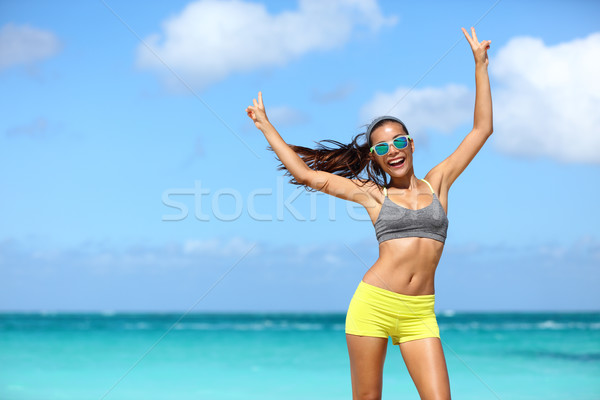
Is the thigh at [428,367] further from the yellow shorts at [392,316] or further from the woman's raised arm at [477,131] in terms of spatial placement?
the woman's raised arm at [477,131]

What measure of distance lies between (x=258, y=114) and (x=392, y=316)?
5.04 feet

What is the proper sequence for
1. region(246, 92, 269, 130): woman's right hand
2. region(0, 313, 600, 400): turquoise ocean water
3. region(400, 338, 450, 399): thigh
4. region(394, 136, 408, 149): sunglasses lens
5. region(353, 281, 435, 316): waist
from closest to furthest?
region(400, 338, 450, 399): thigh
region(353, 281, 435, 316): waist
region(394, 136, 408, 149): sunglasses lens
region(246, 92, 269, 130): woman's right hand
region(0, 313, 600, 400): turquoise ocean water

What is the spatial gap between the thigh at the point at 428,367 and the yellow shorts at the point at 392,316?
0.18 ft

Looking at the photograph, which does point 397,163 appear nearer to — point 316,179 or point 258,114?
point 316,179

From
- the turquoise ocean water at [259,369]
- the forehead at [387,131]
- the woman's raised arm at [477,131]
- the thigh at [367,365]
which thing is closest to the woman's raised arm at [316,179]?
the forehead at [387,131]

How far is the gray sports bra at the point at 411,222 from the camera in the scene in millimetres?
4133

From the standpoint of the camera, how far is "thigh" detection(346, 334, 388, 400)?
4.09 meters

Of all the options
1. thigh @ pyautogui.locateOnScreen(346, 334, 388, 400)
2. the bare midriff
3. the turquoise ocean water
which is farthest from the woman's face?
the turquoise ocean water

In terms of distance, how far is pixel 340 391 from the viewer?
39.0ft

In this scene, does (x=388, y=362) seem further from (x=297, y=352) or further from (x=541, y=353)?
(x=541, y=353)

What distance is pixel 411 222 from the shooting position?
4.14 meters

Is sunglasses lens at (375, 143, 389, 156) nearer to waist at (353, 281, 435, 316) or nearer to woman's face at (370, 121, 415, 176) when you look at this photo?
woman's face at (370, 121, 415, 176)

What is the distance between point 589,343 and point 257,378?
14191 millimetres

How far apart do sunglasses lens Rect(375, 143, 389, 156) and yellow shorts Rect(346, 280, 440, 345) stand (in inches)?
33.5
